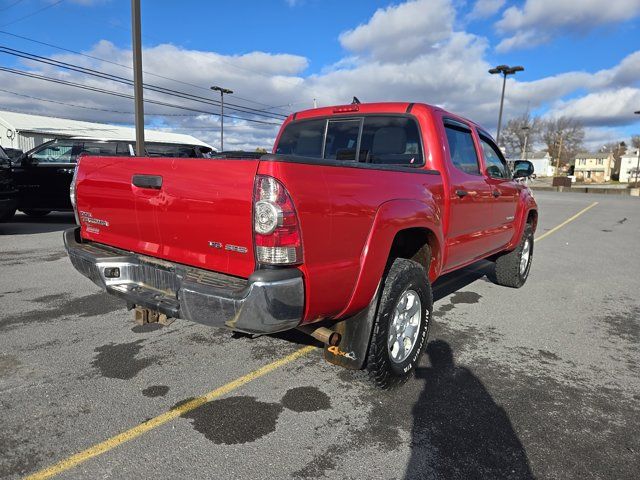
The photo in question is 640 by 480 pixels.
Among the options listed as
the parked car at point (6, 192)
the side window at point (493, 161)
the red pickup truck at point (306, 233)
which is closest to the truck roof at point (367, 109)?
the red pickup truck at point (306, 233)

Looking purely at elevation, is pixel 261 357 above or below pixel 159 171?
below

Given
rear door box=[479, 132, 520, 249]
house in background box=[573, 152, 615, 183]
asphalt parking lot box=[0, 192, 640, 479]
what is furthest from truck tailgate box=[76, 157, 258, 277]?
house in background box=[573, 152, 615, 183]

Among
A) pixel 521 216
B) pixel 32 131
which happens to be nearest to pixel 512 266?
pixel 521 216

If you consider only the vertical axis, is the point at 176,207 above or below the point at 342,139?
below

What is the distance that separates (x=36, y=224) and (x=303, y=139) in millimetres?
8603

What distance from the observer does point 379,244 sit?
2715mm

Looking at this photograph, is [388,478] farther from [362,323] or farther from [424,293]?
[424,293]

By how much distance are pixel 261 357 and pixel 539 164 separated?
366ft

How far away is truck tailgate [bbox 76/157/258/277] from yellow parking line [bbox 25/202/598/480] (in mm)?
901

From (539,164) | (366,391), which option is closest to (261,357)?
(366,391)

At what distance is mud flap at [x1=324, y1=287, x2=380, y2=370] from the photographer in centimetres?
278

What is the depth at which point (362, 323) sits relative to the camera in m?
2.79

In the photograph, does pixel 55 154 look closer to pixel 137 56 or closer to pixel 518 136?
pixel 137 56

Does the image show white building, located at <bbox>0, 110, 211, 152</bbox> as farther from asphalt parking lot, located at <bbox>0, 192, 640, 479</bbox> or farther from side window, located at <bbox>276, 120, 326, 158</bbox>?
asphalt parking lot, located at <bbox>0, 192, 640, 479</bbox>
